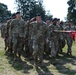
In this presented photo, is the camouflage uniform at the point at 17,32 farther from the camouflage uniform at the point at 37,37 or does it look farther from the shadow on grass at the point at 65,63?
the shadow on grass at the point at 65,63

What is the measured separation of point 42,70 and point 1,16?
8867 cm

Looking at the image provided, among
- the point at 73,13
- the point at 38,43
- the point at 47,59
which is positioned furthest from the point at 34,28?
the point at 73,13

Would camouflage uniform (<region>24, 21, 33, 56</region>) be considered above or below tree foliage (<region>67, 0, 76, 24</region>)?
below

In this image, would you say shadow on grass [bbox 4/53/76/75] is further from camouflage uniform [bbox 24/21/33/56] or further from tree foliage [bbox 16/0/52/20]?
tree foliage [bbox 16/0/52/20]

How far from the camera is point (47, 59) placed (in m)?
13.4

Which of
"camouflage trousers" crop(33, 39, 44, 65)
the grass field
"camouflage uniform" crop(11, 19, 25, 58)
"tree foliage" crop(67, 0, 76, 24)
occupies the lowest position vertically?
the grass field

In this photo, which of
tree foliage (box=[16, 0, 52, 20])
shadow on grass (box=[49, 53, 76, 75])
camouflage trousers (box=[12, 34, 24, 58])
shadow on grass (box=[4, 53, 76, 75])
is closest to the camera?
shadow on grass (box=[4, 53, 76, 75])

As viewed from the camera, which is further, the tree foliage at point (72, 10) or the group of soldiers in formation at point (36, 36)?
the tree foliage at point (72, 10)

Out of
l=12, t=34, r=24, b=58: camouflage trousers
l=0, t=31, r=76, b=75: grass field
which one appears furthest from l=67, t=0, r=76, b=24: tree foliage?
l=12, t=34, r=24, b=58: camouflage trousers

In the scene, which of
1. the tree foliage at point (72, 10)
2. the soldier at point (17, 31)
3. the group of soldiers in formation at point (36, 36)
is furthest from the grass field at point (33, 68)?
the tree foliage at point (72, 10)

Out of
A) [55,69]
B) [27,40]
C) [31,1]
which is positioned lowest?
[55,69]

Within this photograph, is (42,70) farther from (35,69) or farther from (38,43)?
(38,43)

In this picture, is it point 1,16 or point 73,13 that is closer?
point 73,13

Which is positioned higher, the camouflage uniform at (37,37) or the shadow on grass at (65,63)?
the camouflage uniform at (37,37)
